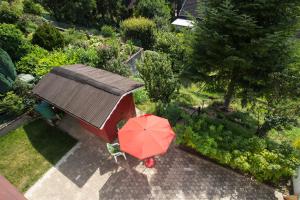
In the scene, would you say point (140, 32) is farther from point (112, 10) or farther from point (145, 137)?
point (145, 137)

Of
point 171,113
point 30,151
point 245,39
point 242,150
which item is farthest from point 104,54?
point 242,150

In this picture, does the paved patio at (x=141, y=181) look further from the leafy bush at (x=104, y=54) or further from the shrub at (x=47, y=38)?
the shrub at (x=47, y=38)

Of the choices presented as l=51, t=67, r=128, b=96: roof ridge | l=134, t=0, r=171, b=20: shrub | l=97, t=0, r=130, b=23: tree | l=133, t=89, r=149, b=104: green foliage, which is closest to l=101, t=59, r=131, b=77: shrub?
l=133, t=89, r=149, b=104: green foliage

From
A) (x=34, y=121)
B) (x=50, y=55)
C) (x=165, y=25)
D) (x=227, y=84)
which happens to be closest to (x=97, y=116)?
(x=34, y=121)

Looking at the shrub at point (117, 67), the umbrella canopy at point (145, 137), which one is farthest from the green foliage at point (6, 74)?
the umbrella canopy at point (145, 137)

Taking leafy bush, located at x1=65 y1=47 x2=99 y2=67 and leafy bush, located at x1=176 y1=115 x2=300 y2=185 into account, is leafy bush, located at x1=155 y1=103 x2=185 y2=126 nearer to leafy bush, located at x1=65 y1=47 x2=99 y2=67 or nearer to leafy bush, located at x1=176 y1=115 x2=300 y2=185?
leafy bush, located at x1=176 y1=115 x2=300 y2=185

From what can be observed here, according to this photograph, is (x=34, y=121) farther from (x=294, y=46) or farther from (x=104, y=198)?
(x=294, y=46)
